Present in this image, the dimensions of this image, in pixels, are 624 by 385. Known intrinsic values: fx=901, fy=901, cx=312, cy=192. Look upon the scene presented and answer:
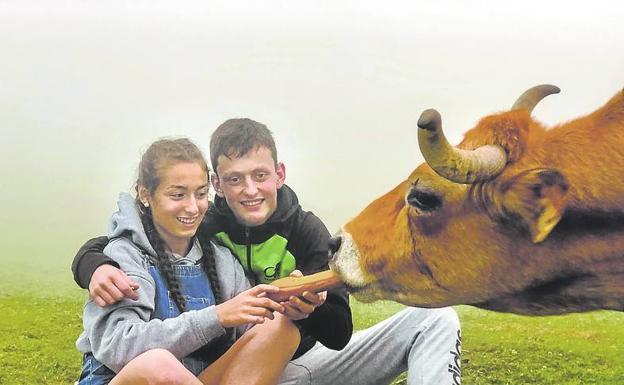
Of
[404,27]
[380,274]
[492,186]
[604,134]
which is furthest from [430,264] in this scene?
[404,27]

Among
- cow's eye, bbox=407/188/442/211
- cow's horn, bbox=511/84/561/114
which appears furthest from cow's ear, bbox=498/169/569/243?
cow's horn, bbox=511/84/561/114

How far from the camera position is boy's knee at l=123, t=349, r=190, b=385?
1839 mm

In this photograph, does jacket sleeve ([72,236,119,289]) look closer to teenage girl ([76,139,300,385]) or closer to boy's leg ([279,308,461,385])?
teenage girl ([76,139,300,385])

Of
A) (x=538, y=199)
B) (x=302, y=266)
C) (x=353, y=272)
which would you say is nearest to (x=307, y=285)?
(x=353, y=272)

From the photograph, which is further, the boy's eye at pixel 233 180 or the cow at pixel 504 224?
the boy's eye at pixel 233 180

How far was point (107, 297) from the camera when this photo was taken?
1.91 metres

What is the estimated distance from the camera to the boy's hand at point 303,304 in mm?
1990

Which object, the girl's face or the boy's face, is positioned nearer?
the girl's face

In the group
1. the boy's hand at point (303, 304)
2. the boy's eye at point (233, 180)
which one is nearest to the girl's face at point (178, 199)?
the boy's eye at point (233, 180)

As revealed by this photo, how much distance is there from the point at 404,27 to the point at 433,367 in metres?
1.37

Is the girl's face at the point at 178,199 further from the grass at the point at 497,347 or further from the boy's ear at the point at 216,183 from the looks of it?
the grass at the point at 497,347

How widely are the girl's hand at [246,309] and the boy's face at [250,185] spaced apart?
0.32 m

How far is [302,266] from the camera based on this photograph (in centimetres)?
224

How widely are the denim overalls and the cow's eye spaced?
629mm
